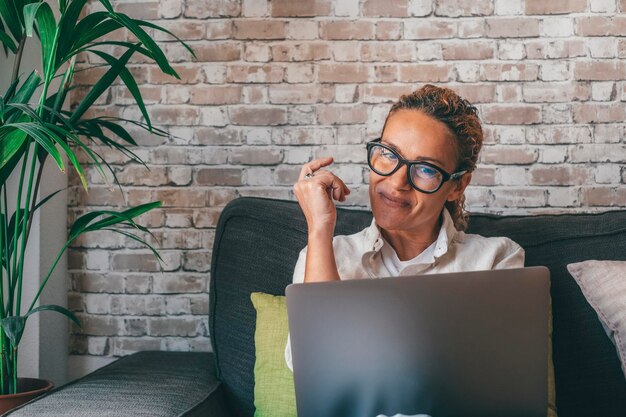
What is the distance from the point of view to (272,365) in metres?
1.62

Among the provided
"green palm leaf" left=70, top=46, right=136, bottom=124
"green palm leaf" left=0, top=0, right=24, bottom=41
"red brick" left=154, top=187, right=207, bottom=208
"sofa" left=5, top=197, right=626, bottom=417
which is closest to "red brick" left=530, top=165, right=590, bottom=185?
"sofa" left=5, top=197, right=626, bottom=417

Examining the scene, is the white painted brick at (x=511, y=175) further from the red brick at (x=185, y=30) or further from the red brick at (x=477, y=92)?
the red brick at (x=185, y=30)

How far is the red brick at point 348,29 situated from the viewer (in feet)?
7.21

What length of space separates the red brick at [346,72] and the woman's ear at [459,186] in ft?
2.18

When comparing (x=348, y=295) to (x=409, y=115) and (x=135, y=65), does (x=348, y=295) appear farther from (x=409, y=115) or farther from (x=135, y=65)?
(x=135, y=65)

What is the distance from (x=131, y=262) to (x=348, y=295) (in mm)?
1448

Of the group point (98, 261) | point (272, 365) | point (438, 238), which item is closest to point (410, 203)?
point (438, 238)

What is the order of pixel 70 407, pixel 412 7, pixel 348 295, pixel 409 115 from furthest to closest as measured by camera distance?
pixel 412 7
pixel 409 115
pixel 70 407
pixel 348 295

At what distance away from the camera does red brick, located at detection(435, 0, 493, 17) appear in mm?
2174

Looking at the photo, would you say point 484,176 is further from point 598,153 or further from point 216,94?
point 216,94

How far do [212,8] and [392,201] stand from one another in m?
1.09

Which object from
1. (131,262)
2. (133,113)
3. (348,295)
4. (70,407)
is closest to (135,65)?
(133,113)

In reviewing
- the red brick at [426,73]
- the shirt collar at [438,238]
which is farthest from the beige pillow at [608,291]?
the red brick at [426,73]

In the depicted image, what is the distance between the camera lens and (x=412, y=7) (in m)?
2.19
